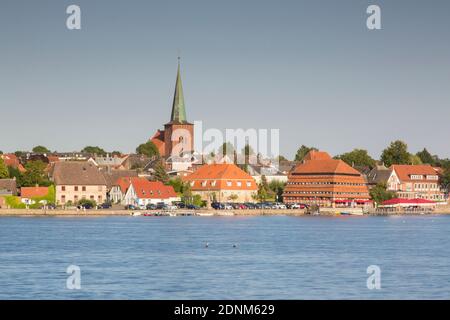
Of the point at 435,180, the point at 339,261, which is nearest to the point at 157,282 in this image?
the point at 339,261

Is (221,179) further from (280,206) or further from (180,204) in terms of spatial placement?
(180,204)

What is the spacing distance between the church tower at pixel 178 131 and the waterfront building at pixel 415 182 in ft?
121

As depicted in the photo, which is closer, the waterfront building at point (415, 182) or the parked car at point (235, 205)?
the parked car at point (235, 205)

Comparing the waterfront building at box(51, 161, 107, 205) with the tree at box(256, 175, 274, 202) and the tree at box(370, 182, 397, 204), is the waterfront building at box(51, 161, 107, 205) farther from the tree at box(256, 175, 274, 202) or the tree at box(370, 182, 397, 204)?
the tree at box(370, 182, 397, 204)

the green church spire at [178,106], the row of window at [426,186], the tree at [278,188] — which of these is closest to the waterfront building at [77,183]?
the tree at [278,188]

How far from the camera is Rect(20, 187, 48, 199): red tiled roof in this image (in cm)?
9622

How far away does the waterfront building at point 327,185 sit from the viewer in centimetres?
11181

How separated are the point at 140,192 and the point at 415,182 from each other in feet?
149

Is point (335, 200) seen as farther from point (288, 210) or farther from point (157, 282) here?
point (157, 282)

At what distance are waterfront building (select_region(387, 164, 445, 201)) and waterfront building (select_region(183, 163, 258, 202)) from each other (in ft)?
70.3

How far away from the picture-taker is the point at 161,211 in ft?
315

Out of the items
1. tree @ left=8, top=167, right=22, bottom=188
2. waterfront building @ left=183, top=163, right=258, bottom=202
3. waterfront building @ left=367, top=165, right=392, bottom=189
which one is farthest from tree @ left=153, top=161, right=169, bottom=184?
waterfront building @ left=367, top=165, right=392, bottom=189

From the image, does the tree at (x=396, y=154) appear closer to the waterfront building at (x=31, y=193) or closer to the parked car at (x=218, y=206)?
the parked car at (x=218, y=206)
